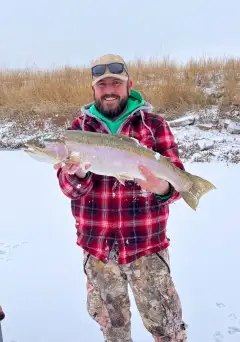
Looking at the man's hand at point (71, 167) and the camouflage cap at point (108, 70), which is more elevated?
the camouflage cap at point (108, 70)

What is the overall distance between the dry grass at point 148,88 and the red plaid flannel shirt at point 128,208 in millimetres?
6879

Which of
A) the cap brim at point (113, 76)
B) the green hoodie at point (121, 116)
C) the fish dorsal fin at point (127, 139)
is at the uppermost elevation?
the cap brim at point (113, 76)

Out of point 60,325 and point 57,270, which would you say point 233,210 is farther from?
point 60,325

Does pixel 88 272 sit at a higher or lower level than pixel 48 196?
higher

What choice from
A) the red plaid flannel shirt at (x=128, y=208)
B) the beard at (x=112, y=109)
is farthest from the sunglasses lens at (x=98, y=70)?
the red plaid flannel shirt at (x=128, y=208)

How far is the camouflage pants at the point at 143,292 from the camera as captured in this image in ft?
6.64

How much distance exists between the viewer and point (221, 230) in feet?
13.4

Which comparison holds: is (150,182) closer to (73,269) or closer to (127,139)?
(127,139)

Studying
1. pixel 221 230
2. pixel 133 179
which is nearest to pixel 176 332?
pixel 133 179

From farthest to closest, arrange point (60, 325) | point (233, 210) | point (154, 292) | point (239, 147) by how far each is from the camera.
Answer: point (239, 147)
point (233, 210)
point (60, 325)
point (154, 292)

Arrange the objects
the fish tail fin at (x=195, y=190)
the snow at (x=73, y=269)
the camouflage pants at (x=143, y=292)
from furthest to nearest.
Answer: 1. the snow at (x=73, y=269)
2. the camouflage pants at (x=143, y=292)
3. the fish tail fin at (x=195, y=190)

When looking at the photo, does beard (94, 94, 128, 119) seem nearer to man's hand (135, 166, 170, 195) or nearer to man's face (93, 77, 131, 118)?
man's face (93, 77, 131, 118)

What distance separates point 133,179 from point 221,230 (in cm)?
247

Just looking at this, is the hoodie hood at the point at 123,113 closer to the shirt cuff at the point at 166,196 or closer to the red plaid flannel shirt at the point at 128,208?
the red plaid flannel shirt at the point at 128,208
